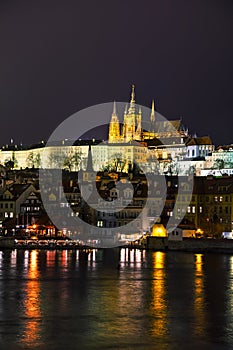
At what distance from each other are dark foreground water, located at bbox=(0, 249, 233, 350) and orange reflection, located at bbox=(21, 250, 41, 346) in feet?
0.08

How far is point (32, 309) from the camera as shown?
22.6 meters

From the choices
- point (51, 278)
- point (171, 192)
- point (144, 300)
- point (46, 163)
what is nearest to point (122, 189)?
point (171, 192)

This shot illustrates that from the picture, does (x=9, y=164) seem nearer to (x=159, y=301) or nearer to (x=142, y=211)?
(x=142, y=211)

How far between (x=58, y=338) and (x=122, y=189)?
42.0 metres

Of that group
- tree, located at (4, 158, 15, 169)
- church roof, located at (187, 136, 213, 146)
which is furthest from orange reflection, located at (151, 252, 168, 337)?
tree, located at (4, 158, 15, 169)

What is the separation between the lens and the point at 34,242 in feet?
172

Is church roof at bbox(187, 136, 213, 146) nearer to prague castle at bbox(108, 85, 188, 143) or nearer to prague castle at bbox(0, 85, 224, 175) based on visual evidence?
prague castle at bbox(0, 85, 224, 175)

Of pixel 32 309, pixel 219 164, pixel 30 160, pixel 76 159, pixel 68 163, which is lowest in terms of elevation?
pixel 32 309

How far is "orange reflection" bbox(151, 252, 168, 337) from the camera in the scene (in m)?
20.0

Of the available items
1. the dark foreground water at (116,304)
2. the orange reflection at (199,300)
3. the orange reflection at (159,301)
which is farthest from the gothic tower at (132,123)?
the orange reflection at (199,300)

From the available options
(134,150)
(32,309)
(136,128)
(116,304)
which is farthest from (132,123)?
(32,309)

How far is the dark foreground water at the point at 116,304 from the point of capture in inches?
730

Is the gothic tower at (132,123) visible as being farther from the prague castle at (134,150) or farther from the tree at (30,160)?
the tree at (30,160)

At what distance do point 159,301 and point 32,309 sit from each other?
4.51 meters
